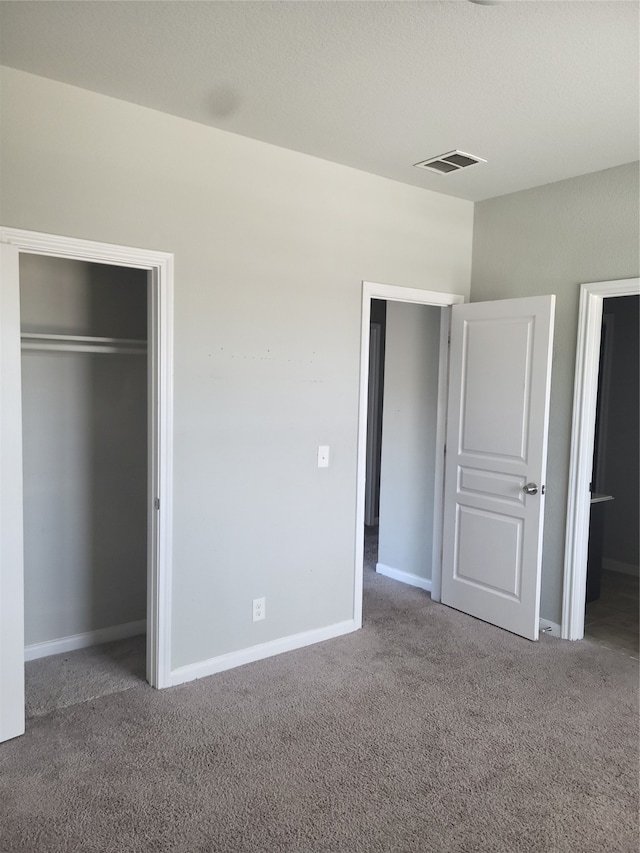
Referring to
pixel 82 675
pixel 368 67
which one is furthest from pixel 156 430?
pixel 368 67

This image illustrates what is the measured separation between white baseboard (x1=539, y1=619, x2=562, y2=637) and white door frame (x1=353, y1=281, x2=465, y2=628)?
746 millimetres

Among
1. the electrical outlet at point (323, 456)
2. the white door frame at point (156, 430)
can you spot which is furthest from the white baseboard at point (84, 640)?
the electrical outlet at point (323, 456)

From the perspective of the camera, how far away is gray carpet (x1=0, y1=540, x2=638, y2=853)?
2137 mm

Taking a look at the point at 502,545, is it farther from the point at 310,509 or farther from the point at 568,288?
the point at 568,288

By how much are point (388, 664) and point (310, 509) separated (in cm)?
94

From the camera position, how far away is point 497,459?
3.86m

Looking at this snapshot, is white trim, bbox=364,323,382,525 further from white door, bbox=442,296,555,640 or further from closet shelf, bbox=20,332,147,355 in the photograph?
closet shelf, bbox=20,332,147,355

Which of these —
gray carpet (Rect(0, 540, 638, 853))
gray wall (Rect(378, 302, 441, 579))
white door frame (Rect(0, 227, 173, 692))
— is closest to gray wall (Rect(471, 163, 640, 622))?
gray wall (Rect(378, 302, 441, 579))

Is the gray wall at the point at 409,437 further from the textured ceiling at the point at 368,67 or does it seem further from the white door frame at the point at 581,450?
the textured ceiling at the point at 368,67

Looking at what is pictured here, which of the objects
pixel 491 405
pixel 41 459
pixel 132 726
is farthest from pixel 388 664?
pixel 41 459

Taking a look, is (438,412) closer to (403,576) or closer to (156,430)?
(403,576)

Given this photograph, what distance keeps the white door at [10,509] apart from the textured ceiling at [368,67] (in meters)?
0.86

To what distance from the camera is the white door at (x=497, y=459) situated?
3627 mm

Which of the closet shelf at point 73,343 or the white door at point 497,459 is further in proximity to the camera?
the white door at point 497,459
